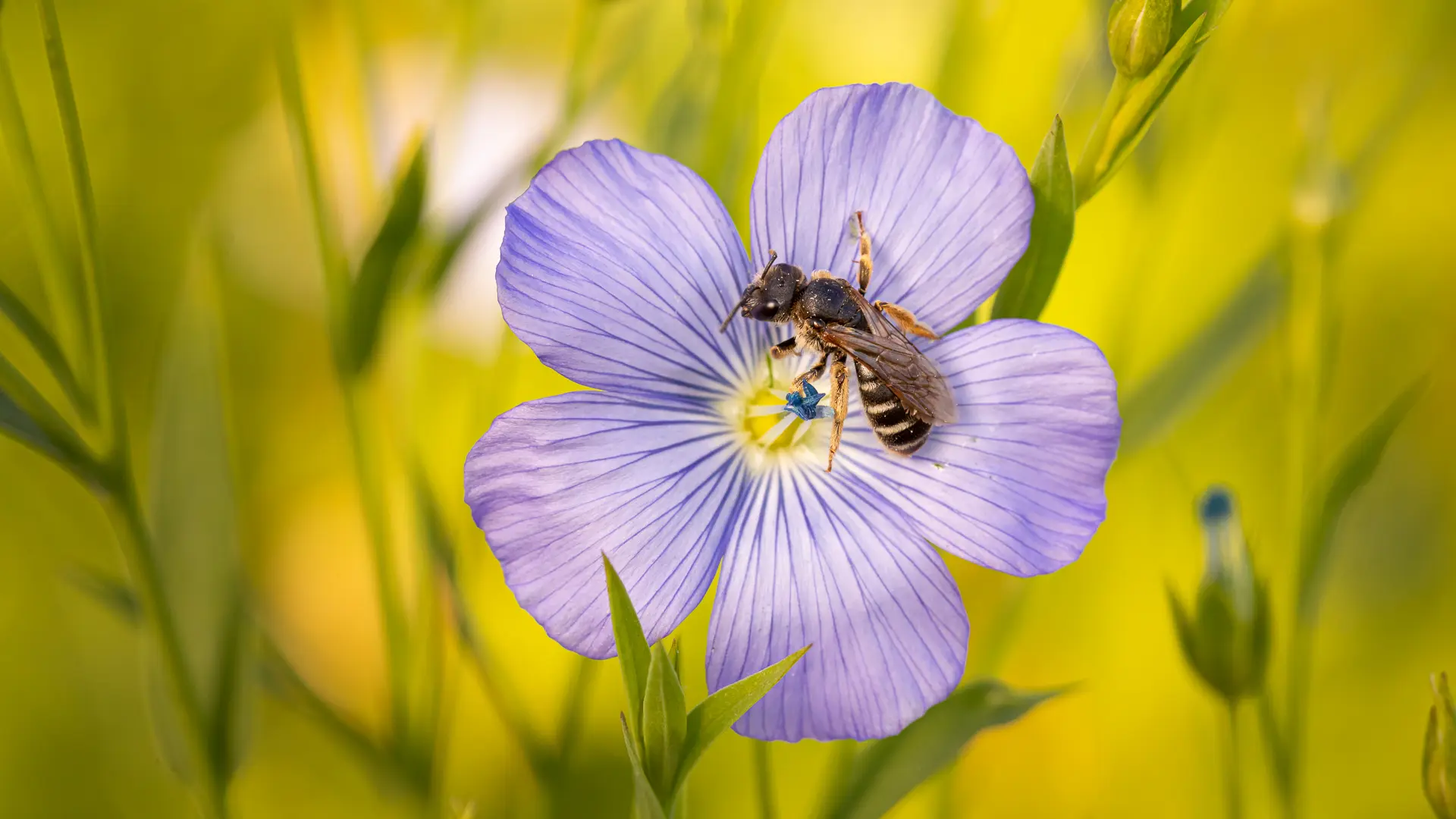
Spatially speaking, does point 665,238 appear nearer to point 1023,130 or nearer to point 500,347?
point 500,347

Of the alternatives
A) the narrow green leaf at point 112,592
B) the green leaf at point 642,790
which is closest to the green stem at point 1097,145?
the green leaf at point 642,790

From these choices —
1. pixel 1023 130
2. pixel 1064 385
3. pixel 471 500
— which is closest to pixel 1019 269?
pixel 1064 385

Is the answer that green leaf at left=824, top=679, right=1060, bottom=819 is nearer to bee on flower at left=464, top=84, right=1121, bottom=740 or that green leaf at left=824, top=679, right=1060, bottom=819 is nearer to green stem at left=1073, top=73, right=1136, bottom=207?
bee on flower at left=464, top=84, right=1121, bottom=740

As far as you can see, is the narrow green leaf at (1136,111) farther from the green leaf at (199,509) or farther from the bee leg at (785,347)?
the green leaf at (199,509)

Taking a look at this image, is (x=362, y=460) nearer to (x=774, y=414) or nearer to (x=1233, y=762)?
(x=774, y=414)

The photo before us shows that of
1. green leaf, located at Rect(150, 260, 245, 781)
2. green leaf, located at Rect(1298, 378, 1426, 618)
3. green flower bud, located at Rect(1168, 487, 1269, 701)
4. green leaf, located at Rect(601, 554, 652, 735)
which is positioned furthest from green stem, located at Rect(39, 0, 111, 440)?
green leaf, located at Rect(1298, 378, 1426, 618)

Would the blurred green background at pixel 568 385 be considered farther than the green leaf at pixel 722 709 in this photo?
Yes
